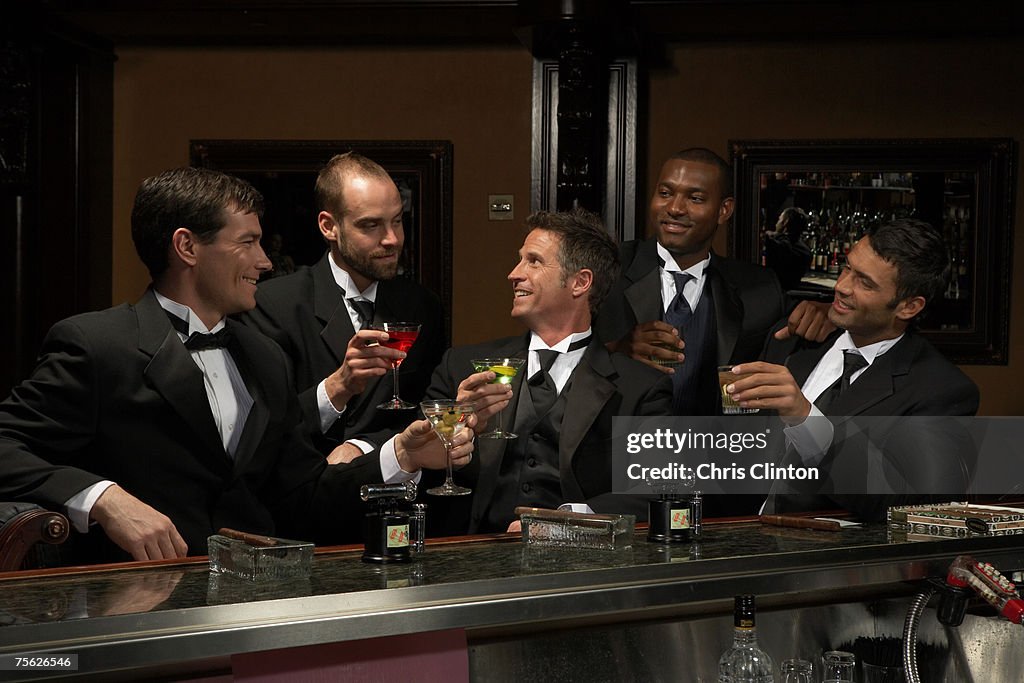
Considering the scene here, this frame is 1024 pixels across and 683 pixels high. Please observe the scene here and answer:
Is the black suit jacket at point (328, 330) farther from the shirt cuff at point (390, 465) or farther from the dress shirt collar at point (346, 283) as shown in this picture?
the shirt cuff at point (390, 465)

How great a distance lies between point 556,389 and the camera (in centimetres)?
347

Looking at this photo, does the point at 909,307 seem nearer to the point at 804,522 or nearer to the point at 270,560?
the point at 804,522

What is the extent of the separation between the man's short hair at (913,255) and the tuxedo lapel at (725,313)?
75cm

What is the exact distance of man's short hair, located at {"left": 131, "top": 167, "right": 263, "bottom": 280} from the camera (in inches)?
118

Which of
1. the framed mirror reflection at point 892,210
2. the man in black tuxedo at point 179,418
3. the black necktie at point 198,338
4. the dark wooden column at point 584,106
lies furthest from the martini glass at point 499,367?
the framed mirror reflection at point 892,210

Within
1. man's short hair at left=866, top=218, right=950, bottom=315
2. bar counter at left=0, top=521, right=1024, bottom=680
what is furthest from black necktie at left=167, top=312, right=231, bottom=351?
man's short hair at left=866, top=218, right=950, bottom=315

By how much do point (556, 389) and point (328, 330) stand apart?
877 mm

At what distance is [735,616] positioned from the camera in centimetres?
214

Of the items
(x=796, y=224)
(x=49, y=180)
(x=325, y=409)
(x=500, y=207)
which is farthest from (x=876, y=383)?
(x=49, y=180)

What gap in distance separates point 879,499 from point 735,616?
79 centimetres

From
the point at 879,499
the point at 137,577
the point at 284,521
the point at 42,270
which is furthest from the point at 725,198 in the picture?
the point at 42,270

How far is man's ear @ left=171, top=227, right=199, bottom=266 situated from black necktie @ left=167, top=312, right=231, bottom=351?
144 mm

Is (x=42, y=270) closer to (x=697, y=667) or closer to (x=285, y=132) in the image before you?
(x=285, y=132)

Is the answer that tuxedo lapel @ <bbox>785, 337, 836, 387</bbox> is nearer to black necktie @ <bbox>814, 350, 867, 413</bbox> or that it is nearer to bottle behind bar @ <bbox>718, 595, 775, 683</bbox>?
black necktie @ <bbox>814, 350, 867, 413</bbox>
